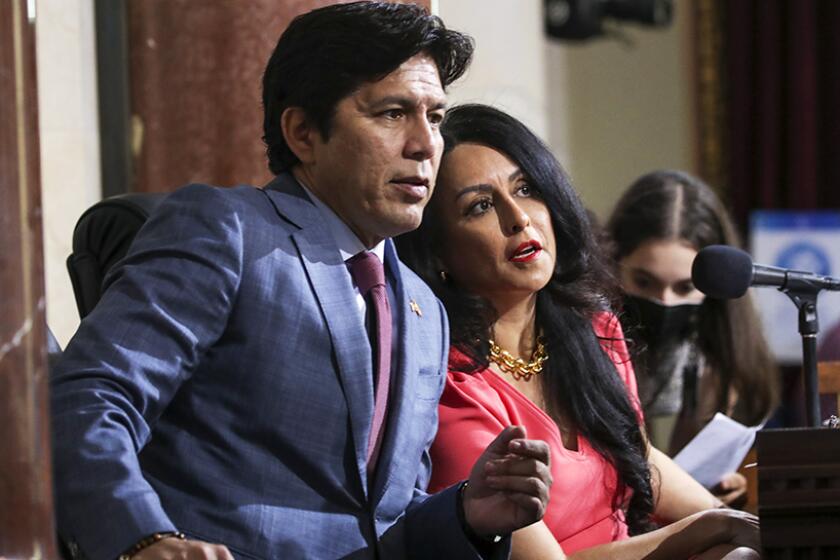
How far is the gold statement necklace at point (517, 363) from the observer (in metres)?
2.65

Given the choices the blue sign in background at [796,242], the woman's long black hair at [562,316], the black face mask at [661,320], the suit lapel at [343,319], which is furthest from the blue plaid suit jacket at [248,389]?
the blue sign in background at [796,242]

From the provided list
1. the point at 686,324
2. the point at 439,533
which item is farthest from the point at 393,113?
the point at 686,324

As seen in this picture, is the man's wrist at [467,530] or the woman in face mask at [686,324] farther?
the woman in face mask at [686,324]

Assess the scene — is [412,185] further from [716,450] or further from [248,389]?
[716,450]

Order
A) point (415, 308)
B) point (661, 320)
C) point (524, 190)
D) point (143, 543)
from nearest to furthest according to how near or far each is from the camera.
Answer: point (143, 543)
point (415, 308)
point (524, 190)
point (661, 320)

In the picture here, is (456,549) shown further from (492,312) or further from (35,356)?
(35,356)

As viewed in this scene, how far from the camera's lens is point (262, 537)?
197 centimetres

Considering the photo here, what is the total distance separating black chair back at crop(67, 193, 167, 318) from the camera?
7.70ft

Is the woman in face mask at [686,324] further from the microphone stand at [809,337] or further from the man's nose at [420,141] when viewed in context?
the man's nose at [420,141]

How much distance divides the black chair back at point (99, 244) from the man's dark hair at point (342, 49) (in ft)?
1.01

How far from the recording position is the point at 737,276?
245cm

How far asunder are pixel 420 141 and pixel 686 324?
5.93 feet

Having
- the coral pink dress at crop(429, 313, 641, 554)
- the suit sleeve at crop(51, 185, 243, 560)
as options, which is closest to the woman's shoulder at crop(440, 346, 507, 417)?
the coral pink dress at crop(429, 313, 641, 554)

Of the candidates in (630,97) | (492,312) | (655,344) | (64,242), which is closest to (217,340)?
(492,312)
